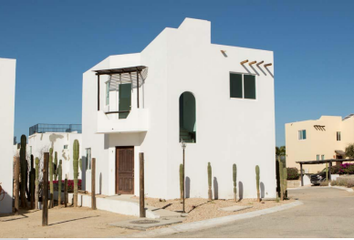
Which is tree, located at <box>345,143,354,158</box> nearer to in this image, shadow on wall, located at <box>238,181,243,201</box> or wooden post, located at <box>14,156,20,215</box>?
shadow on wall, located at <box>238,181,243,201</box>

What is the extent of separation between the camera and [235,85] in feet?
60.6

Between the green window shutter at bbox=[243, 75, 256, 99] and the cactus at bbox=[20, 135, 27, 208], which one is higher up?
the green window shutter at bbox=[243, 75, 256, 99]

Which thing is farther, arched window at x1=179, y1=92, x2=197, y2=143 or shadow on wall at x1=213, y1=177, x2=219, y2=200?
arched window at x1=179, y1=92, x2=197, y2=143

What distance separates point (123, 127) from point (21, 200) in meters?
5.50

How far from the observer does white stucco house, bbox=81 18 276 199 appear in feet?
55.8

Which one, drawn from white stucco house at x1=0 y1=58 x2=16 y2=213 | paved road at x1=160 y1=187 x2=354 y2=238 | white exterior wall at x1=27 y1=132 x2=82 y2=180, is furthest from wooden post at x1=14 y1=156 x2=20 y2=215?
white exterior wall at x1=27 y1=132 x2=82 y2=180

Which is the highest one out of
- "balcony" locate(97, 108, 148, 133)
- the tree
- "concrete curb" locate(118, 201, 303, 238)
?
"balcony" locate(97, 108, 148, 133)

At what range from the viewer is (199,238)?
9.78 meters

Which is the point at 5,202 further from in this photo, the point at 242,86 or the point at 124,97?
the point at 242,86

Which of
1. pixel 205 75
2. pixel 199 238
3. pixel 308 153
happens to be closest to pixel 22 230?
pixel 199 238

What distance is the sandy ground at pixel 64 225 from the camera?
10953mm

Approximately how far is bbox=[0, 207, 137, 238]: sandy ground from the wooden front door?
2.52m

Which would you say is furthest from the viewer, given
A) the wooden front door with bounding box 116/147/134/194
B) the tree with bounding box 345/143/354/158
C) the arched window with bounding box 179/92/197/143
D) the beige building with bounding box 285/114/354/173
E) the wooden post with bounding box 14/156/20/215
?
the beige building with bounding box 285/114/354/173

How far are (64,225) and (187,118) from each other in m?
7.86
